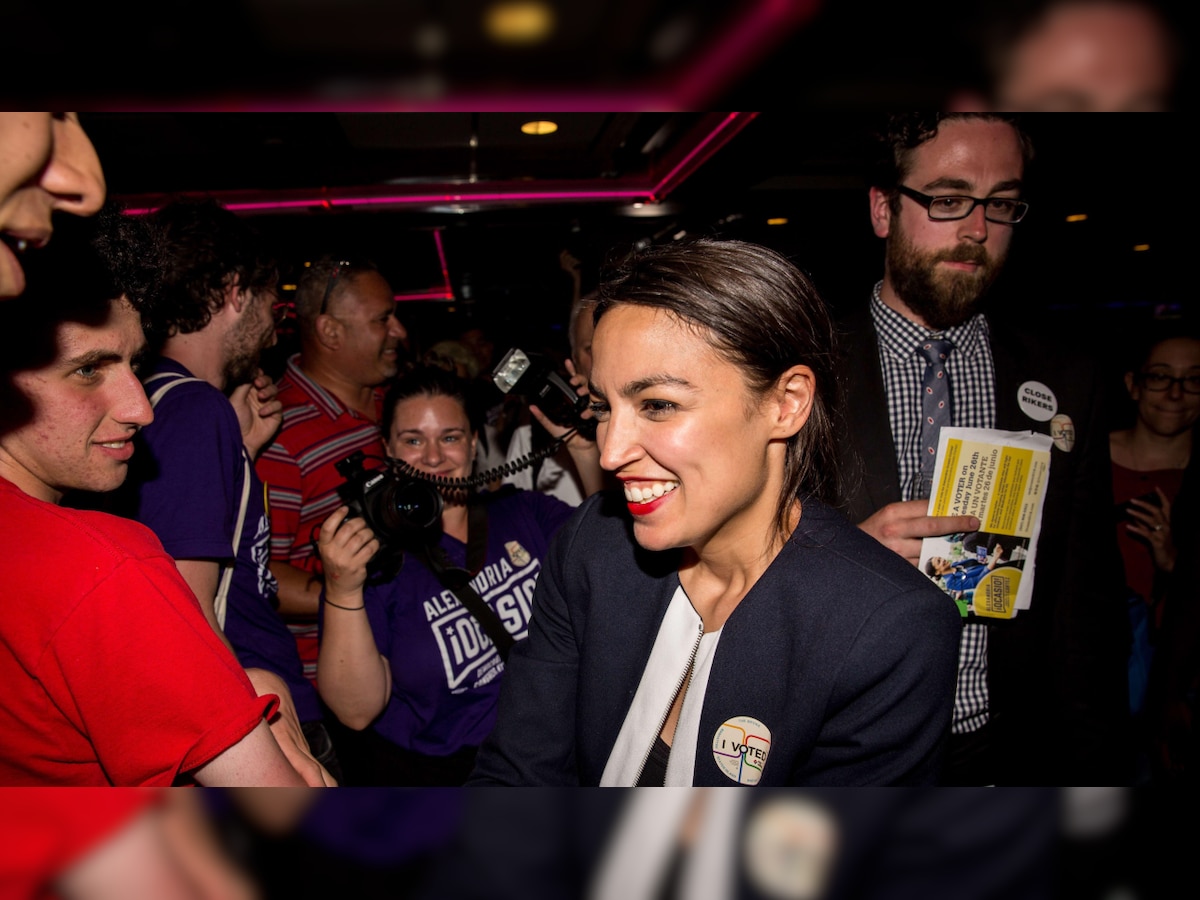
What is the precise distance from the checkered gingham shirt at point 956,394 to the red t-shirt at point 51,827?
172 centimetres

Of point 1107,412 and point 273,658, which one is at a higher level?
point 1107,412

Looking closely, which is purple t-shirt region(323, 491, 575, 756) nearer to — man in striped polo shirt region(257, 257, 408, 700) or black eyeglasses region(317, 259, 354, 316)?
man in striped polo shirt region(257, 257, 408, 700)

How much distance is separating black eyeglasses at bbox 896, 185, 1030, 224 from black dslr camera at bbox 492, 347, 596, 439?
112 cm

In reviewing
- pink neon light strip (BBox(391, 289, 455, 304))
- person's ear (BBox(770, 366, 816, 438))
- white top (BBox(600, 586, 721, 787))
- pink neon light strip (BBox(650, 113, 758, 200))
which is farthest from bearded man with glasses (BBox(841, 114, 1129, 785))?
pink neon light strip (BBox(391, 289, 455, 304))

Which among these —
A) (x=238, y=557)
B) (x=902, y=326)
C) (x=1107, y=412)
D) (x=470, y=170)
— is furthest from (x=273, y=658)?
(x=470, y=170)

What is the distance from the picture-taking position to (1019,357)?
179 centimetres

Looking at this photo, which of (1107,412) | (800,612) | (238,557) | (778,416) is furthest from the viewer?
(238,557)

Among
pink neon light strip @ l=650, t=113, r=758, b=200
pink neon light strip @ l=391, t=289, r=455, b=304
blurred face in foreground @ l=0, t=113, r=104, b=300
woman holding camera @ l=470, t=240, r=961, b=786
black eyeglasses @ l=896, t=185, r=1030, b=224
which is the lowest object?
woman holding camera @ l=470, t=240, r=961, b=786

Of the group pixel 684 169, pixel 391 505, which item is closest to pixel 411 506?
pixel 391 505

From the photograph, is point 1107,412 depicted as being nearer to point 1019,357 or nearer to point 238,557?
point 1019,357

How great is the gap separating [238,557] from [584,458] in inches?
44.4

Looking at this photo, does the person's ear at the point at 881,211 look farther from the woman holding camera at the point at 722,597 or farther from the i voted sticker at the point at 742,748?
the i voted sticker at the point at 742,748

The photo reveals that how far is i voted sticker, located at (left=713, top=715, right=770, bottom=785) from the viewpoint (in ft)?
3.71

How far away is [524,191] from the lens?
6508mm
